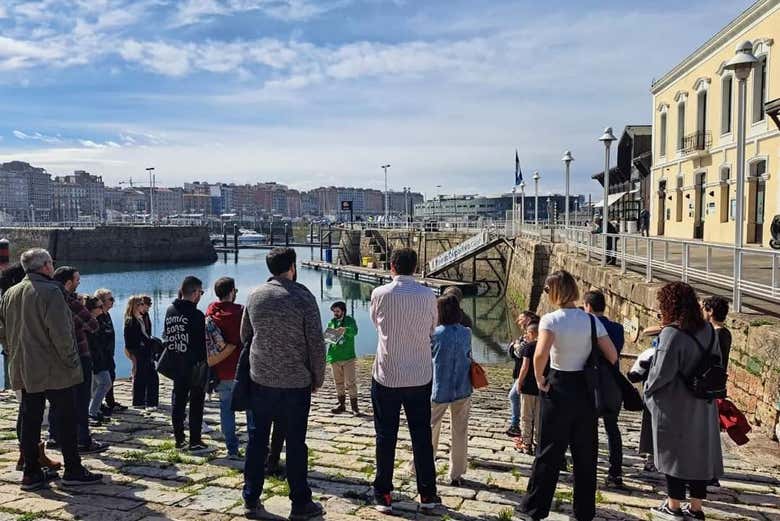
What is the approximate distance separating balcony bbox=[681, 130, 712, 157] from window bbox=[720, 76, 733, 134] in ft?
2.63

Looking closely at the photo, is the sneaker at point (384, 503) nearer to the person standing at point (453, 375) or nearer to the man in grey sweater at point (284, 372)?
the man in grey sweater at point (284, 372)

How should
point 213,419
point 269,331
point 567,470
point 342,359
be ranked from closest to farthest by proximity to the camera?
1. point 269,331
2. point 567,470
3. point 213,419
4. point 342,359

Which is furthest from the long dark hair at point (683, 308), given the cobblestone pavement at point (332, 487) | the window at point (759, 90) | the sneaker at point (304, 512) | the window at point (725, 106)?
the window at point (725, 106)

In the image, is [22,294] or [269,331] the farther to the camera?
[22,294]

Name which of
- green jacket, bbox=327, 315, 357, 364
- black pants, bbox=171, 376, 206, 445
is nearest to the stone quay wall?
green jacket, bbox=327, 315, 357, 364

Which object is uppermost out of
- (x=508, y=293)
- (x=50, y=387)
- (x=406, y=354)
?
(x=406, y=354)

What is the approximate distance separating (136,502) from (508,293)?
33.0 meters

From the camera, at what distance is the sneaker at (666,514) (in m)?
4.28

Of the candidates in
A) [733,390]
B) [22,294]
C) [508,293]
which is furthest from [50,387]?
[508,293]

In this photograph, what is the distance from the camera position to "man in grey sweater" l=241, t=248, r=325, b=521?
14.3 feet

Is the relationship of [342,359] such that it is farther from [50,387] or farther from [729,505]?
[729,505]

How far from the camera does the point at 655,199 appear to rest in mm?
30203

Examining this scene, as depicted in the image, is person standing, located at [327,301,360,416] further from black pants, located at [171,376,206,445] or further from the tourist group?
the tourist group

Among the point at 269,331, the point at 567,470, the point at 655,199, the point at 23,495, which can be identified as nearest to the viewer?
the point at 269,331
